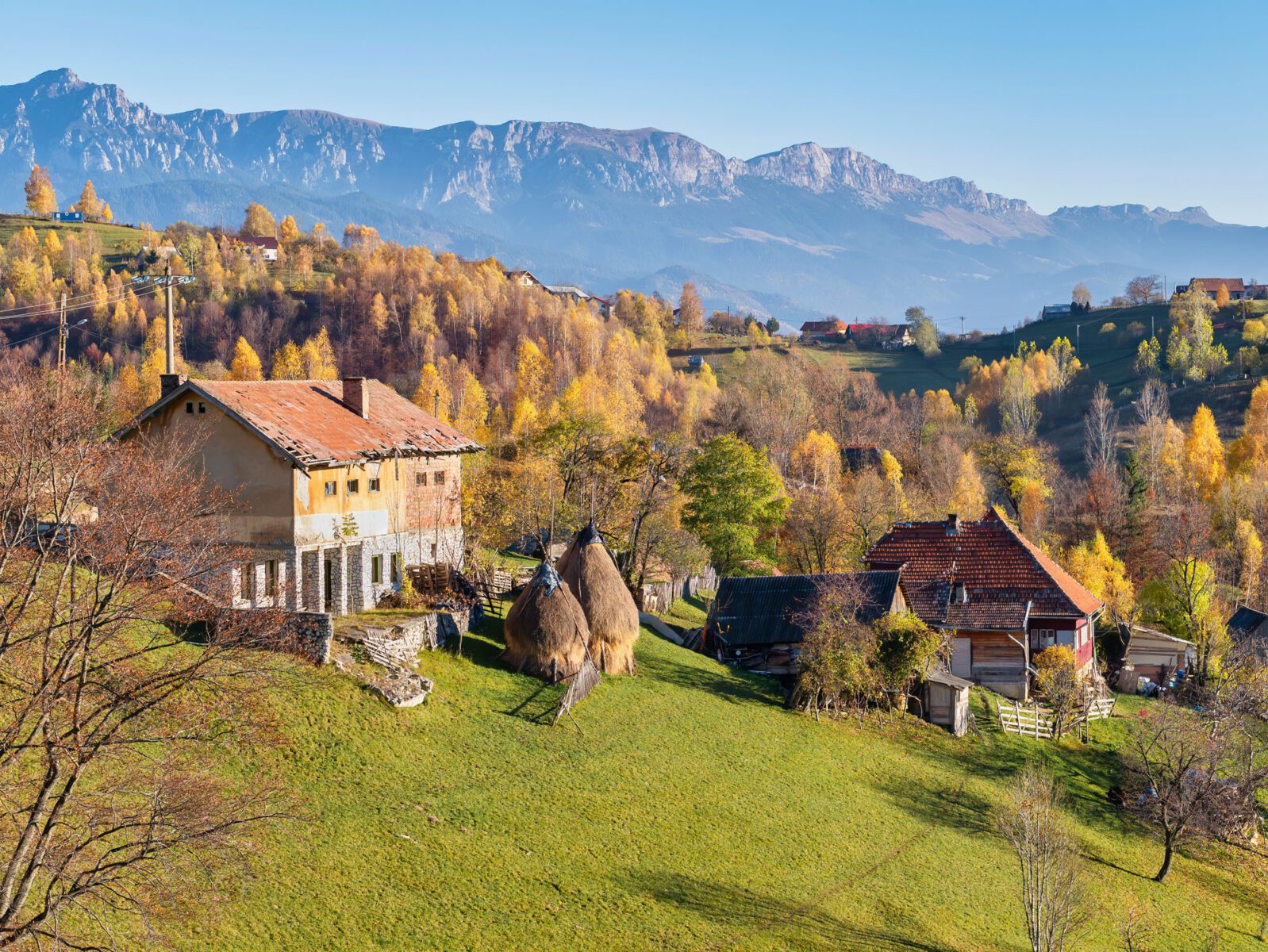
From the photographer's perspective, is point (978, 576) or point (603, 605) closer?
point (603, 605)

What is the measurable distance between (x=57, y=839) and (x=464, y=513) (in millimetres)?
37475

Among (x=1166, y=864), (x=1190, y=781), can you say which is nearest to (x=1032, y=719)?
(x=1190, y=781)

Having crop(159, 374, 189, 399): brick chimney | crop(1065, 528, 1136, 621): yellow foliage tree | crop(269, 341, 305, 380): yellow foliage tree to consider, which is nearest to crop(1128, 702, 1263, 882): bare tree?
crop(1065, 528, 1136, 621): yellow foliage tree

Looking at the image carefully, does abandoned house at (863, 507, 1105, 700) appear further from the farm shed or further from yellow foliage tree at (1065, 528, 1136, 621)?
yellow foliage tree at (1065, 528, 1136, 621)

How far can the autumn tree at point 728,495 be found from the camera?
57469 millimetres

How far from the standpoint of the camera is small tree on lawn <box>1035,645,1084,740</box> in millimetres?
43938

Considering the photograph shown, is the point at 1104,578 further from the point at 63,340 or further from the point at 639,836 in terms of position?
the point at 63,340

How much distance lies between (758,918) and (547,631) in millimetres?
12018

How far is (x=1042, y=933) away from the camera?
2598 cm

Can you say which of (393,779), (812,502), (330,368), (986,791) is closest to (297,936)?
(393,779)

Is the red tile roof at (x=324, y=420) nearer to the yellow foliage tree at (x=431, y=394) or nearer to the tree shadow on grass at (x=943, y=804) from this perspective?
the tree shadow on grass at (x=943, y=804)

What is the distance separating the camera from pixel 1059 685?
44750 mm

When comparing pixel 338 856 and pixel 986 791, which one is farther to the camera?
pixel 986 791

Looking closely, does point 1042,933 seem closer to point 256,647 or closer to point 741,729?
point 741,729
